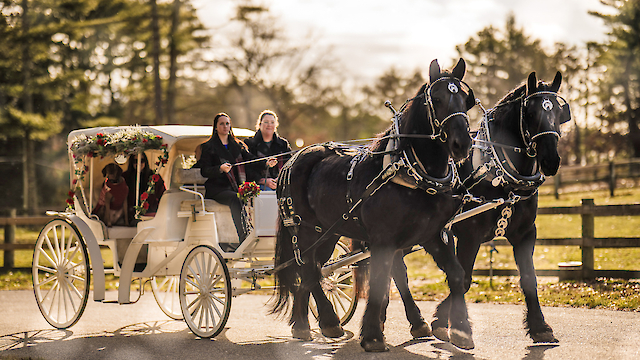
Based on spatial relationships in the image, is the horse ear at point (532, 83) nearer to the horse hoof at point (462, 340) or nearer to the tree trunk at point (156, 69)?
the horse hoof at point (462, 340)

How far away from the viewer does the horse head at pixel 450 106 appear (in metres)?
4.70

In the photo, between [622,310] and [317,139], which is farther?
[317,139]

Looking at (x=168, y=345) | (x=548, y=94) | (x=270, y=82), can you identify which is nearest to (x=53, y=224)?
(x=168, y=345)

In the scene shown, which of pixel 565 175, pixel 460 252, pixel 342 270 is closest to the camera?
pixel 460 252

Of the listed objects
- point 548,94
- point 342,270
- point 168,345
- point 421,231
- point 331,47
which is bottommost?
point 168,345

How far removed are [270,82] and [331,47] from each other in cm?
345

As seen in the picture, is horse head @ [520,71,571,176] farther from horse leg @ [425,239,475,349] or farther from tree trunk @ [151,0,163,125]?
tree trunk @ [151,0,163,125]

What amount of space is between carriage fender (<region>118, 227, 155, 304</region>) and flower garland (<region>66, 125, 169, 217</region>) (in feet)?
1.12

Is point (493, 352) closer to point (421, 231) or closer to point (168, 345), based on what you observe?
point (421, 231)

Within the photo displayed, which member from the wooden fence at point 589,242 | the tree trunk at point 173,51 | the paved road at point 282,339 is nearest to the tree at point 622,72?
the tree trunk at point 173,51

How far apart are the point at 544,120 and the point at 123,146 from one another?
171 inches

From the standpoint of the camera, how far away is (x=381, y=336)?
17.2ft

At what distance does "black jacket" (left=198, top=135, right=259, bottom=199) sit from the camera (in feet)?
22.3

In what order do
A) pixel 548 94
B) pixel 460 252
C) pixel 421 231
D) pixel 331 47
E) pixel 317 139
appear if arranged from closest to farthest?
pixel 421 231
pixel 548 94
pixel 460 252
pixel 331 47
pixel 317 139
